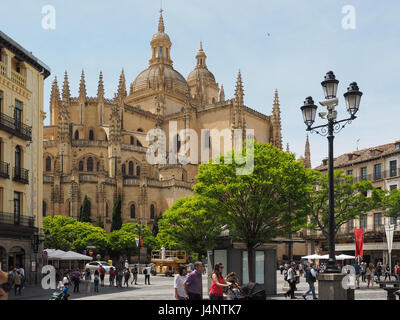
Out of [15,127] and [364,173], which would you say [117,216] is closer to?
[364,173]

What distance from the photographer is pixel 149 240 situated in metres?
55.2

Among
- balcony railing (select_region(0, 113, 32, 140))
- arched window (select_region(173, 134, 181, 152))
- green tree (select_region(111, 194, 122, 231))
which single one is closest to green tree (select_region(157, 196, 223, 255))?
green tree (select_region(111, 194, 122, 231))

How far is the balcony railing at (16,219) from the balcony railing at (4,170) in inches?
76.0

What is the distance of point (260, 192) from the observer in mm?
27219

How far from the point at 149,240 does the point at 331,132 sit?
42893 mm

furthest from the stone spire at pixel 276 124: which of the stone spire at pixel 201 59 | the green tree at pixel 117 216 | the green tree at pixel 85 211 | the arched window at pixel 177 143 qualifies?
the green tree at pixel 85 211

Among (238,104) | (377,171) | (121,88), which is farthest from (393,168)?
(121,88)

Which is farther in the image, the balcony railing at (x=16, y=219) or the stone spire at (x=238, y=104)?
the stone spire at (x=238, y=104)

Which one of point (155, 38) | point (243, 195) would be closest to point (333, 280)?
point (243, 195)

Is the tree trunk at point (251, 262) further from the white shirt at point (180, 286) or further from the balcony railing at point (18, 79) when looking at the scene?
the balcony railing at point (18, 79)

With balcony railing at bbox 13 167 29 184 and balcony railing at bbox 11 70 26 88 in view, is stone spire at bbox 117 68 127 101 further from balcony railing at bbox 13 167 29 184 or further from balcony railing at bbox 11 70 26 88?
balcony railing at bbox 13 167 29 184

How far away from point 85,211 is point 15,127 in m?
31.9

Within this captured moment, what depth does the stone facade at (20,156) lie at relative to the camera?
90.3 feet
